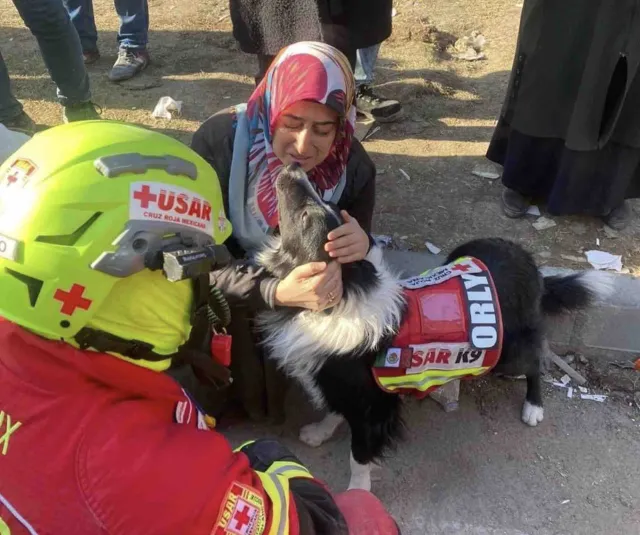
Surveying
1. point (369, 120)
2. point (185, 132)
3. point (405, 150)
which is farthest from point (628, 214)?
point (185, 132)

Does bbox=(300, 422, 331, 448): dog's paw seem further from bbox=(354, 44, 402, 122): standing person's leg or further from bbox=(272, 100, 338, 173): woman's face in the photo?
bbox=(354, 44, 402, 122): standing person's leg

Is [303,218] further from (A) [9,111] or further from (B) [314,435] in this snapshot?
(A) [9,111]

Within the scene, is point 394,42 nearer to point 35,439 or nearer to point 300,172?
point 300,172

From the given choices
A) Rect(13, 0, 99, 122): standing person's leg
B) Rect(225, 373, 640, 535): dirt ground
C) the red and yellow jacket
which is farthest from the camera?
Rect(13, 0, 99, 122): standing person's leg

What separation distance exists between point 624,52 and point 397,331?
2025mm

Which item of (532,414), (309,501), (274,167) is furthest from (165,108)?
(309,501)

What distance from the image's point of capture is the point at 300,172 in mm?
2146

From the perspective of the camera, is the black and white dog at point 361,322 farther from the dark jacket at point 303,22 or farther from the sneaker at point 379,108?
the sneaker at point 379,108

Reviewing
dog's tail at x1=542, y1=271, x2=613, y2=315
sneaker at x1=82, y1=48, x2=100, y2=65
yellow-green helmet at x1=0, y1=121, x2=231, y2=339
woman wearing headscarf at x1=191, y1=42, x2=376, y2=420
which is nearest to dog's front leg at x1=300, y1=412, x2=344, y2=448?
woman wearing headscarf at x1=191, y1=42, x2=376, y2=420

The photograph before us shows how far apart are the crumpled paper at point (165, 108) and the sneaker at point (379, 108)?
1.49 metres

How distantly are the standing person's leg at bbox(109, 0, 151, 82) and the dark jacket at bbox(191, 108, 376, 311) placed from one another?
3081 millimetres

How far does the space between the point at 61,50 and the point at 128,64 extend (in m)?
1.27

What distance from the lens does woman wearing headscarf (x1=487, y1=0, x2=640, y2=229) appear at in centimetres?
318

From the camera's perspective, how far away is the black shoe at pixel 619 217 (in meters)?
3.68
